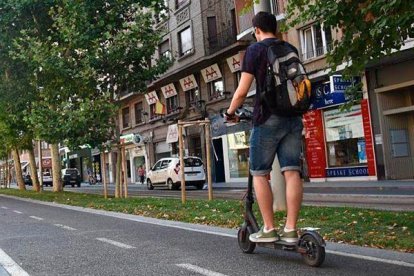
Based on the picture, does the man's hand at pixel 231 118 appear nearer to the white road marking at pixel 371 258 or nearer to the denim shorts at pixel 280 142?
the denim shorts at pixel 280 142

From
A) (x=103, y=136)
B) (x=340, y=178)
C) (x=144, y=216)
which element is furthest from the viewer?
(x=340, y=178)

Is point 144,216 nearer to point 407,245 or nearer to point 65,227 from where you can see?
point 65,227

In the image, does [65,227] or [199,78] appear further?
[199,78]

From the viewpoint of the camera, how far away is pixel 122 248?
264 inches

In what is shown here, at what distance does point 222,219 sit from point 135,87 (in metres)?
10.00

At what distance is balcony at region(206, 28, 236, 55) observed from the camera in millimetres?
30453

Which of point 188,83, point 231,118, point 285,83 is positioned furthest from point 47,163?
point 285,83

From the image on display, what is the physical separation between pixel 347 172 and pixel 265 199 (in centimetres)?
1903

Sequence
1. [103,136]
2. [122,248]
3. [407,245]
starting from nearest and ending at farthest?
[407,245] → [122,248] → [103,136]

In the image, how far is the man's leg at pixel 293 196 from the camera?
5.01 metres

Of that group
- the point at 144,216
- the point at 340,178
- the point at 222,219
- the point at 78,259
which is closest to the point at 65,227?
the point at 144,216

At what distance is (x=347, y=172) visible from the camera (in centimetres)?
2341

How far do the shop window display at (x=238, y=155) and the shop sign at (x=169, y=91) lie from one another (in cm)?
731

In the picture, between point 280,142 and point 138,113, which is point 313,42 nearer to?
point 280,142
